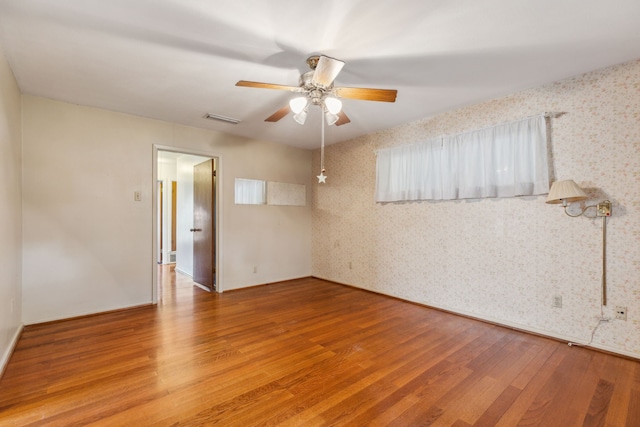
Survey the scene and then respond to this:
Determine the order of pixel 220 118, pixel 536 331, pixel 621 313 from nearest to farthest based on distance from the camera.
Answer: pixel 621 313 → pixel 536 331 → pixel 220 118

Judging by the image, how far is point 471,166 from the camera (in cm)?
341

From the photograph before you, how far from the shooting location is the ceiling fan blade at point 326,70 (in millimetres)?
1962

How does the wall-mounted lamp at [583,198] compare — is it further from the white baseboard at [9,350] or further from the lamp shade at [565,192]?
the white baseboard at [9,350]

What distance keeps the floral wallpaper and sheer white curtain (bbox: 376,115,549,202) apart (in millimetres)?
103

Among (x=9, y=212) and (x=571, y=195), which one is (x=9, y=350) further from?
(x=571, y=195)

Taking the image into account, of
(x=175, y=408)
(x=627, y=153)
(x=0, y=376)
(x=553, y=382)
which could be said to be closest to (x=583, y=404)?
(x=553, y=382)

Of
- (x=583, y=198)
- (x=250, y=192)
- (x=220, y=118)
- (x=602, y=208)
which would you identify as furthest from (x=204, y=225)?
(x=602, y=208)

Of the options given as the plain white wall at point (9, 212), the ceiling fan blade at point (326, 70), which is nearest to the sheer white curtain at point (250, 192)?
the plain white wall at point (9, 212)

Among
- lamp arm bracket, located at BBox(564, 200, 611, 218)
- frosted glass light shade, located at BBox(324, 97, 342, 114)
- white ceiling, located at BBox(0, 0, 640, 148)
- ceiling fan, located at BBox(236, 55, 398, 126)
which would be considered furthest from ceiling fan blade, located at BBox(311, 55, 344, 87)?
lamp arm bracket, located at BBox(564, 200, 611, 218)

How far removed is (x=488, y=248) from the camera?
3.28 meters

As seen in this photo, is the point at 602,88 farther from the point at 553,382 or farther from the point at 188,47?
the point at 188,47

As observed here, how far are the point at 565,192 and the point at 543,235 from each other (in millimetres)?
548

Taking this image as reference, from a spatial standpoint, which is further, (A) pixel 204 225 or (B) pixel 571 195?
(A) pixel 204 225

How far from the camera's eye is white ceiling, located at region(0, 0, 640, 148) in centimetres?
185
